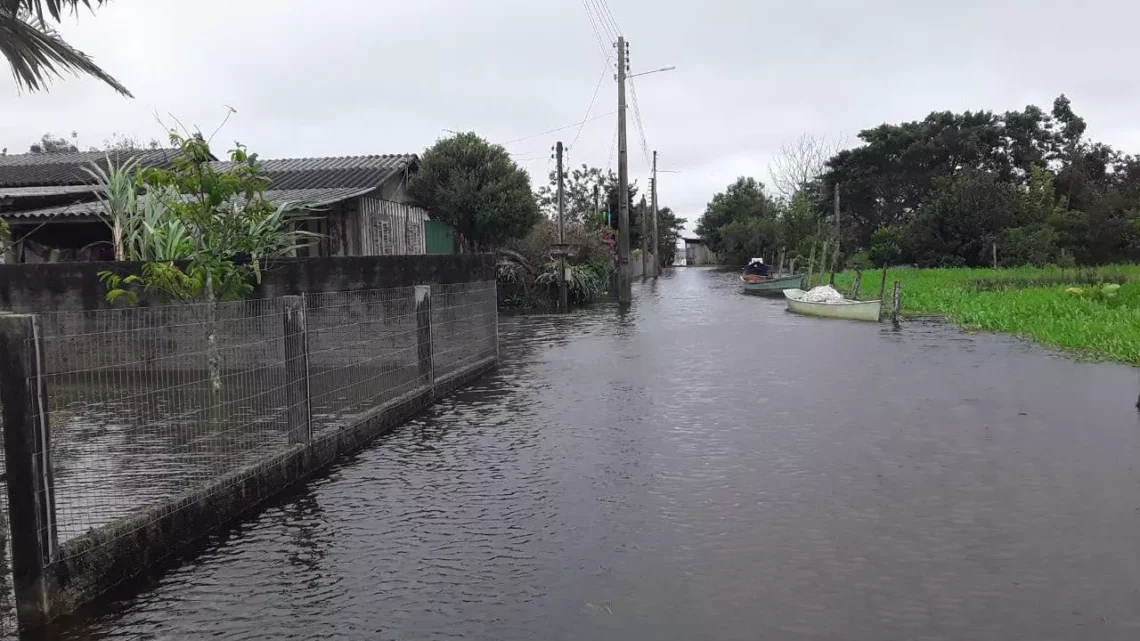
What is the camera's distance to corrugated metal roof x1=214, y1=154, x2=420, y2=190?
70.0 feet

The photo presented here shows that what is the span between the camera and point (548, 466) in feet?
24.6

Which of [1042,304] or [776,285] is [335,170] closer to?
[1042,304]

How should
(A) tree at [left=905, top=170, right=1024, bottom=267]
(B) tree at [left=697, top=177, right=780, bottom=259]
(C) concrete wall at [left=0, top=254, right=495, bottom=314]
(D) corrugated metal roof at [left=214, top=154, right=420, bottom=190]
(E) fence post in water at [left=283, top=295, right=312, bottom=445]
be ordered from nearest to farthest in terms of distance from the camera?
1. (E) fence post in water at [left=283, top=295, right=312, bottom=445]
2. (C) concrete wall at [left=0, top=254, right=495, bottom=314]
3. (D) corrugated metal roof at [left=214, top=154, right=420, bottom=190]
4. (A) tree at [left=905, top=170, right=1024, bottom=267]
5. (B) tree at [left=697, top=177, right=780, bottom=259]

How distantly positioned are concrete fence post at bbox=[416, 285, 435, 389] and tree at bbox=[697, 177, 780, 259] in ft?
195

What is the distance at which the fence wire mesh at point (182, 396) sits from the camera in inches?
224

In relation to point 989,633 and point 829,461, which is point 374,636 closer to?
point 989,633

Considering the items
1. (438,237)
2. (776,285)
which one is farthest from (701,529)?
(776,285)

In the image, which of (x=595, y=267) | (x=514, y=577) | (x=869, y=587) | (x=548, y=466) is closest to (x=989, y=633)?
(x=869, y=587)

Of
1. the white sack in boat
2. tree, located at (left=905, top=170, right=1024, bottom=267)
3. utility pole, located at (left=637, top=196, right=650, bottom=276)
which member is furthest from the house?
utility pole, located at (left=637, top=196, right=650, bottom=276)

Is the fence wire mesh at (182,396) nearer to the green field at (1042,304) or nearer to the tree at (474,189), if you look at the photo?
the green field at (1042,304)

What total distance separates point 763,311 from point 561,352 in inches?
450

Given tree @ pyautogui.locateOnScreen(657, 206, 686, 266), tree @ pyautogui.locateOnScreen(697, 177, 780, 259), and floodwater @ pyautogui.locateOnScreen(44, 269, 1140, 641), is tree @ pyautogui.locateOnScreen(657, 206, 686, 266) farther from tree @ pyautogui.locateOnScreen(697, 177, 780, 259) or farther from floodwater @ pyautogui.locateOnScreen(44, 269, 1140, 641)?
floodwater @ pyautogui.locateOnScreen(44, 269, 1140, 641)

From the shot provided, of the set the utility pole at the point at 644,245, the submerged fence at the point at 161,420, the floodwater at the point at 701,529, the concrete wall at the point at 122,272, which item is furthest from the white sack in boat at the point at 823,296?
the utility pole at the point at 644,245

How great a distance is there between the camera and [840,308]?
75.0ft
